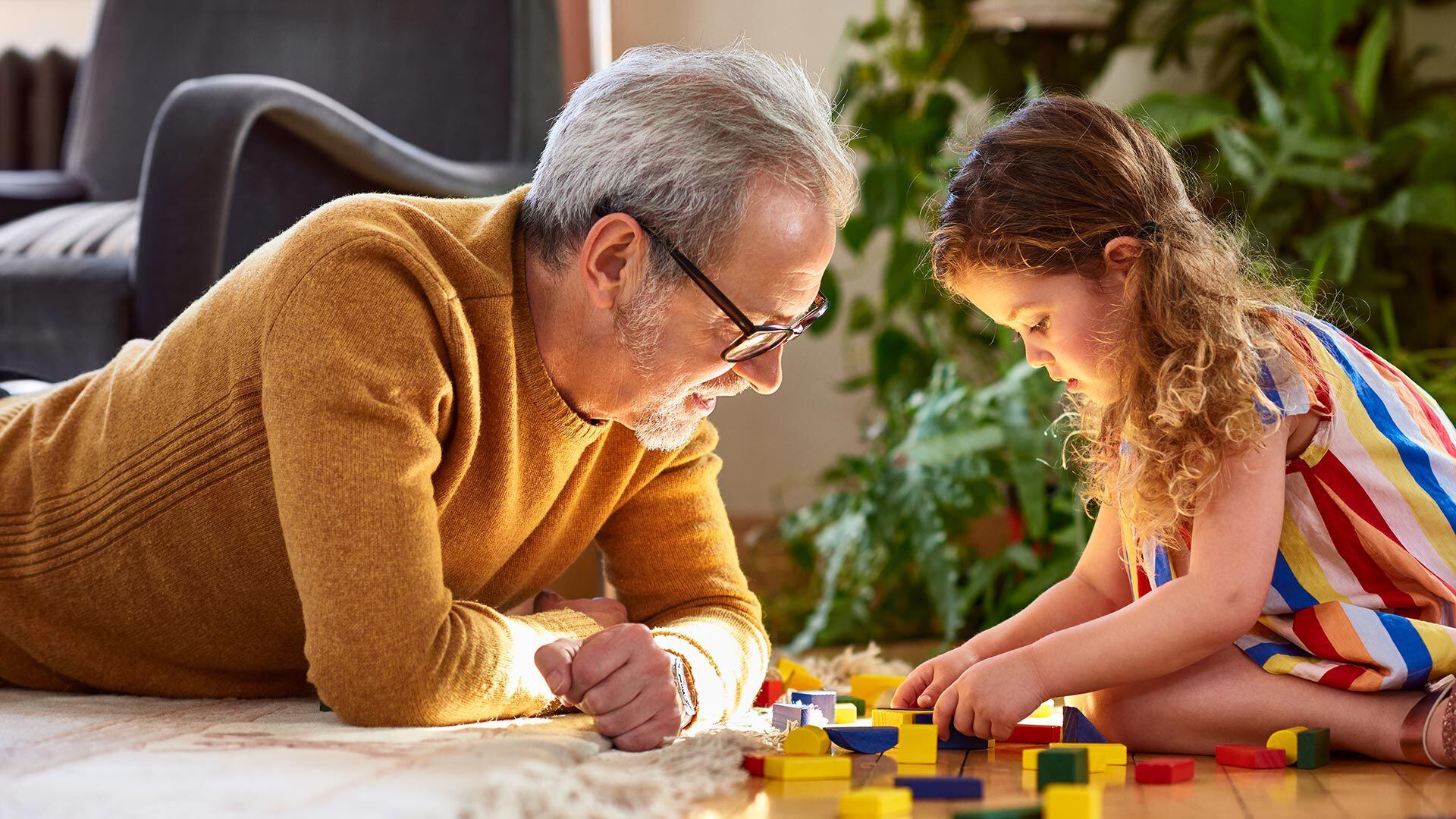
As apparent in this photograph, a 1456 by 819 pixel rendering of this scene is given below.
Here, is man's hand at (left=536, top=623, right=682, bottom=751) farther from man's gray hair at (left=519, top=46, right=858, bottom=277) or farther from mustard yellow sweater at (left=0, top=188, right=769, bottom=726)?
man's gray hair at (left=519, top=46, right=858, bottom=277)

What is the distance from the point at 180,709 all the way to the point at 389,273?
50 cm

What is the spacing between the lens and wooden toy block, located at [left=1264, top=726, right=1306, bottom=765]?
118 cm

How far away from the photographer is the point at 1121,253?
1361 mm

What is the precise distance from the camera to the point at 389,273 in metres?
1.14

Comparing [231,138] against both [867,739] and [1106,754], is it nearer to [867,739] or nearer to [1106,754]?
[867,739]

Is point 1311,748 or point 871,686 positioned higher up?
point 1311,748

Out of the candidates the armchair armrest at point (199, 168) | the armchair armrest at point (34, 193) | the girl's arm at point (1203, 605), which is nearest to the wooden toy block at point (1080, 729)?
the girl's arm at point (1203, 605)

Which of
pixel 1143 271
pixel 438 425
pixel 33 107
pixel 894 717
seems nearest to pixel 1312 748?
pixel 894 717

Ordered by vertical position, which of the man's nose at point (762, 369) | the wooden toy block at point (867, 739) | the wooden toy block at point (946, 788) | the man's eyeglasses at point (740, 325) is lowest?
the wooden toy block at point (867, 739)

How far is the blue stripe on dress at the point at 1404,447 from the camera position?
1280 millimetres

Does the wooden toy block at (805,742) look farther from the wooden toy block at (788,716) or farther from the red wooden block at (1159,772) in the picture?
the red wooden block at (1159,772)

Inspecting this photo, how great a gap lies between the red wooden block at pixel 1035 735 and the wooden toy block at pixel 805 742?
238 mm

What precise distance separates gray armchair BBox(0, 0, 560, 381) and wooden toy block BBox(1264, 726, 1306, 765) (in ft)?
4.31

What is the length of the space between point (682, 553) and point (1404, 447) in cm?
74
